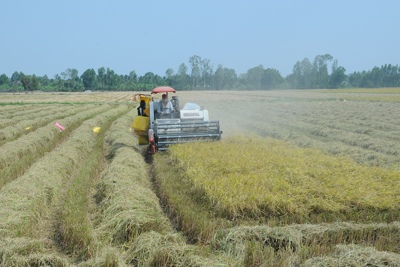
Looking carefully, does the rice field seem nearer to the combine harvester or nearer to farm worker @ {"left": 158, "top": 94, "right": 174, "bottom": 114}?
the combine harvester

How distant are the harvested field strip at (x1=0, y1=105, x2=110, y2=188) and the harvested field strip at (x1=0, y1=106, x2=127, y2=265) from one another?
65 centimetres

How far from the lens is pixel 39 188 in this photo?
8.01 m

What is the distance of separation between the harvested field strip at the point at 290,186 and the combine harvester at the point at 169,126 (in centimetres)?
188

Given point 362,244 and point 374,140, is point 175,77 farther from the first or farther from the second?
point 362,244

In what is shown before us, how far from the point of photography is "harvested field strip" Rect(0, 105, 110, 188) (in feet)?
33.0

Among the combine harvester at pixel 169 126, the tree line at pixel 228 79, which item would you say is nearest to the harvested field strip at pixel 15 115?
the combine harvester at pixel 169 126

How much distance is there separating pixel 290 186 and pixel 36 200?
4701 mm

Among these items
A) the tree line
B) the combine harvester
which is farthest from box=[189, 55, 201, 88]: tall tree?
the combine harvester

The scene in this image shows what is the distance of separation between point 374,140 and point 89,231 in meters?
12.0

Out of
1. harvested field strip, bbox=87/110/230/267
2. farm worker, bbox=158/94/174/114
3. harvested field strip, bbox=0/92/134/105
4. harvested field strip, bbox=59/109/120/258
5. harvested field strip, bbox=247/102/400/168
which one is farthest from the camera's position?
harvested field strip, bbox=0/92/134/105

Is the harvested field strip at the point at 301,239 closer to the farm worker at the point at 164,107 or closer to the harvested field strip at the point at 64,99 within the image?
the farm worker at the point at 164,107

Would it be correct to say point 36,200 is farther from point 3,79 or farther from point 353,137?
point 3,79

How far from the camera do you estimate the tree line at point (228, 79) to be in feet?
317

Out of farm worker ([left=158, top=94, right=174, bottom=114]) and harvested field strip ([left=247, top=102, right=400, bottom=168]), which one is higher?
farm worker ([left=158, top=94, right=174, bottom=114])
